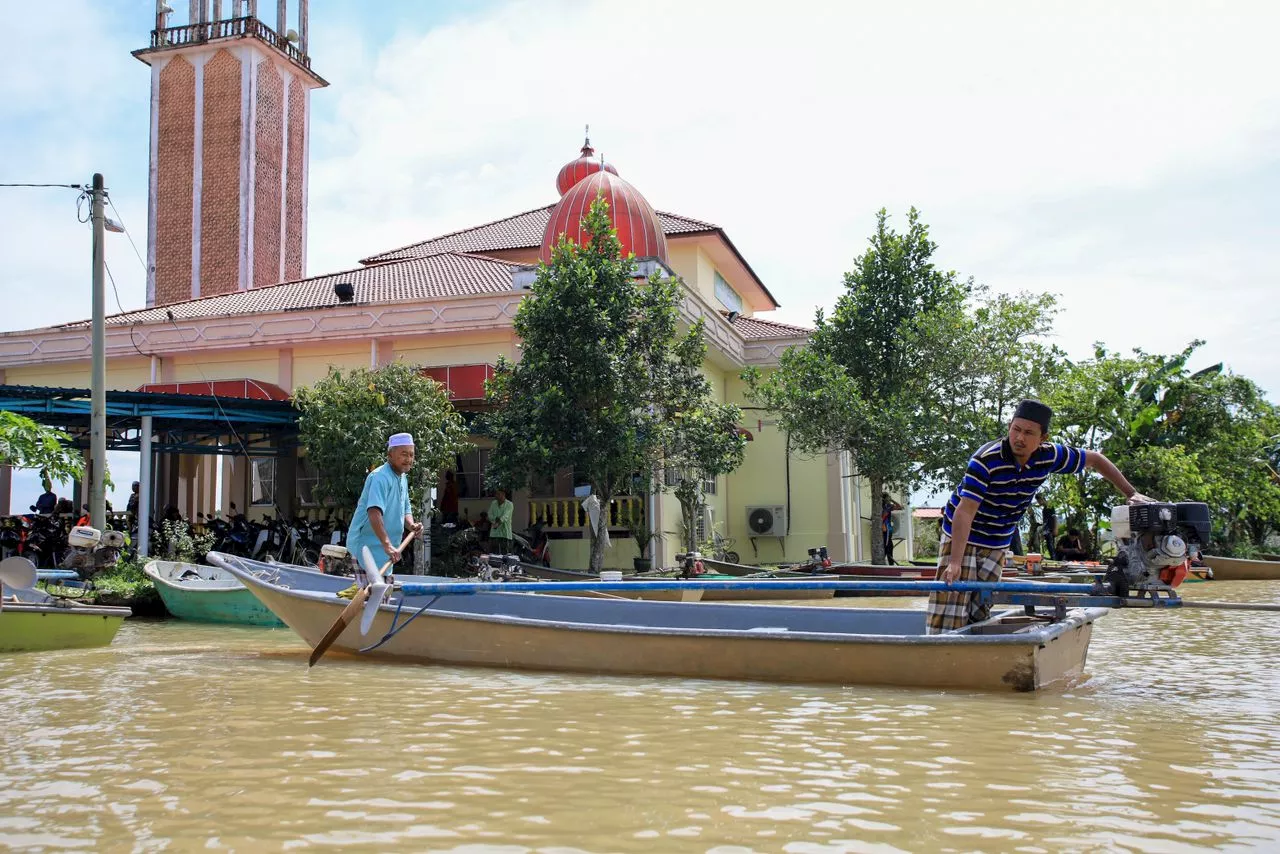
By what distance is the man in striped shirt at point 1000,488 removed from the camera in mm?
5922

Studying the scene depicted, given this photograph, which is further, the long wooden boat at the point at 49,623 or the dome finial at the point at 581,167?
the dome finial at the point at 581,167

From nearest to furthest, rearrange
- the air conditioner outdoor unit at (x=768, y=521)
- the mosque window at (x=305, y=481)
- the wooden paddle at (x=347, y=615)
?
the wooden paddle at (x=347, y=615), the mosque window at (x=305, y=481), the air conditioner outdoor unit at (x=768, y=521)

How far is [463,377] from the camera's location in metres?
21.1

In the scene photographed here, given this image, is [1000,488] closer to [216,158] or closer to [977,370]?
[977,370]

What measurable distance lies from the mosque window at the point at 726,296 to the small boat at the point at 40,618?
69.0 feet

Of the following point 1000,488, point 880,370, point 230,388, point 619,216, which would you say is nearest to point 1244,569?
point 880,370

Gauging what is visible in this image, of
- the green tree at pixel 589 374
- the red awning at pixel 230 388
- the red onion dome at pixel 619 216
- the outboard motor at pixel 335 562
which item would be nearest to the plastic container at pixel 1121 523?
the outboard motor at pixel 335 562

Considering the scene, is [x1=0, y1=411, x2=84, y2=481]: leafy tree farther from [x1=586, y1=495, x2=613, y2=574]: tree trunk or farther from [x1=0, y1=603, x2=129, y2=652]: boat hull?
[x1=586, y1=495, x2=613, y2=574]: tree trunk

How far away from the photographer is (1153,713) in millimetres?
6016

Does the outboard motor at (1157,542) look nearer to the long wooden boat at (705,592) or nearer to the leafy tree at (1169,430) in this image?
the long wooden boat at (705,592)

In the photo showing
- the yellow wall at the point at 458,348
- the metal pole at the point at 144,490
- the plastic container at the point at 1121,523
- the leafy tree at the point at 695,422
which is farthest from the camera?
the yellow wall at the point at 458,348

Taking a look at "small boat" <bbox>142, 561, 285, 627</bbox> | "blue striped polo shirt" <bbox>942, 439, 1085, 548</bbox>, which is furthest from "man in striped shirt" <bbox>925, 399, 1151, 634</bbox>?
"small boat" <bbox>142, 561, 285, 627</bbox>

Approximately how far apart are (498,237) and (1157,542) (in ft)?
84.2

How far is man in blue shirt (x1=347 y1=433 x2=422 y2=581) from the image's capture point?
797 centimetres
